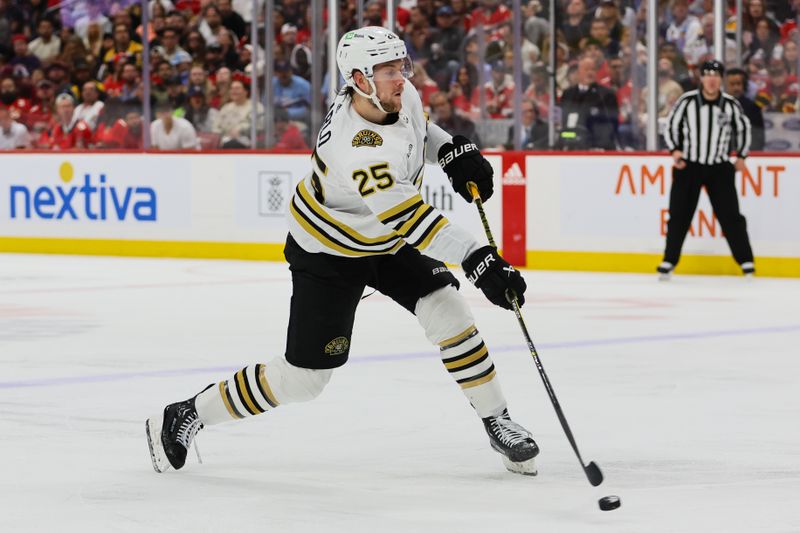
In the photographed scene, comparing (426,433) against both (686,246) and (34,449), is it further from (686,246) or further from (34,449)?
(686,246)

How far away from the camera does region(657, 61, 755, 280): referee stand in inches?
356

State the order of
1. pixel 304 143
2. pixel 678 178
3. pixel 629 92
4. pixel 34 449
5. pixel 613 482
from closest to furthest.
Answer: pixel 613 482
pixel 34 449
pixel 678 178
pixel 629 92
pixel 304 143

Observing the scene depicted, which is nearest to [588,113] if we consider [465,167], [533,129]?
[533,129]

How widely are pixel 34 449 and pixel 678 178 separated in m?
5.87

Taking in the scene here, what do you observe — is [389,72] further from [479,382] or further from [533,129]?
[533,129]

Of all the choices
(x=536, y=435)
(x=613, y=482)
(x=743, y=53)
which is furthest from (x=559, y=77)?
(x=613, y=482)

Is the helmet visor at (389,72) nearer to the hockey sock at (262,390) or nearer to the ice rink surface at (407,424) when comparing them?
the hockey sock at (262,390)

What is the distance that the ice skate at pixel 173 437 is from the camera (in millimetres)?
3697

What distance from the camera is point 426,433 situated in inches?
166

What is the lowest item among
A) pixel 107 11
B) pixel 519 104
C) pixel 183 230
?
pixel 183 230

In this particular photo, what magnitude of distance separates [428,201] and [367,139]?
6.73 meters

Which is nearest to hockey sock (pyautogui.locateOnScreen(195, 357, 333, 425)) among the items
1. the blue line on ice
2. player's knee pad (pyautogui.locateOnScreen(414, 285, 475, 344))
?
player's knee pad (pyautogui.locateOnScreen(414, 285, 475, 344))

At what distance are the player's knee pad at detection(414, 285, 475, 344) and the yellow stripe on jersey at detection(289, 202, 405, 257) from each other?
5.9 inches

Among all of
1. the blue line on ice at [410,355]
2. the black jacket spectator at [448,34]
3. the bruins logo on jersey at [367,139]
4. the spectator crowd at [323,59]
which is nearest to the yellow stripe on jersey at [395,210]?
the bruins logo on jersey at [367,139]
